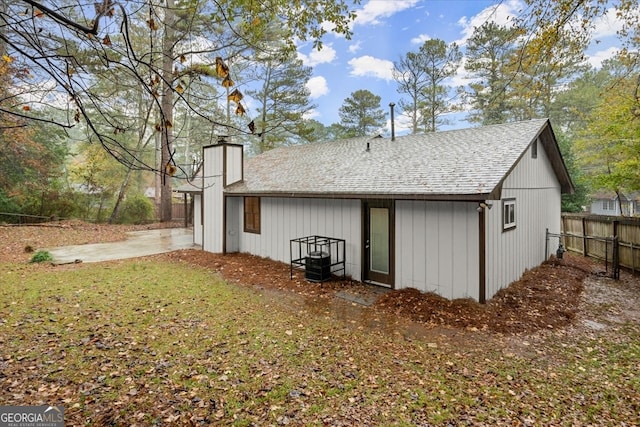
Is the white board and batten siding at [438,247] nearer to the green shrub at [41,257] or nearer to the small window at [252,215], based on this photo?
the small window at [252,215]

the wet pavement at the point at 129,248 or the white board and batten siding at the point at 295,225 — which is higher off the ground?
the white board and batten siding at the point at 295,225

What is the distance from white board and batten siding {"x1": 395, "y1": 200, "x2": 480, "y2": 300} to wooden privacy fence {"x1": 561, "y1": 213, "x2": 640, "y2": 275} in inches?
217

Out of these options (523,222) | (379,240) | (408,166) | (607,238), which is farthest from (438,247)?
(607,238)

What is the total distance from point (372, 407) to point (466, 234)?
3.88 meters

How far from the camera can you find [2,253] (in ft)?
31.9

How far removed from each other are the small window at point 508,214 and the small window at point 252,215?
6.76 m

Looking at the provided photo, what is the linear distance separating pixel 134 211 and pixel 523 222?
19.1 m

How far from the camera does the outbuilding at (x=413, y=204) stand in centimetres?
Answer: 611

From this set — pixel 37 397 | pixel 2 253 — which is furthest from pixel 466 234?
pixel 2 253

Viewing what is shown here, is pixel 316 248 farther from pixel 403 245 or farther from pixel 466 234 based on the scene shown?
pixel 466 234

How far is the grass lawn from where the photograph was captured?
3.19m

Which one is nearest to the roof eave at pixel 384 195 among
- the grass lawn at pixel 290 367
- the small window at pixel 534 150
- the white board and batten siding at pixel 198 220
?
the grass lawn at pixel 290 367

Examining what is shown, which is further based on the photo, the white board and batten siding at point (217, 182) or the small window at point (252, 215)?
the white board and batten siding at point (217, 182)

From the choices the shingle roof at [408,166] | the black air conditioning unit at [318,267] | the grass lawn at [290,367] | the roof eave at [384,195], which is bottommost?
the grass lawn at [290,367]
